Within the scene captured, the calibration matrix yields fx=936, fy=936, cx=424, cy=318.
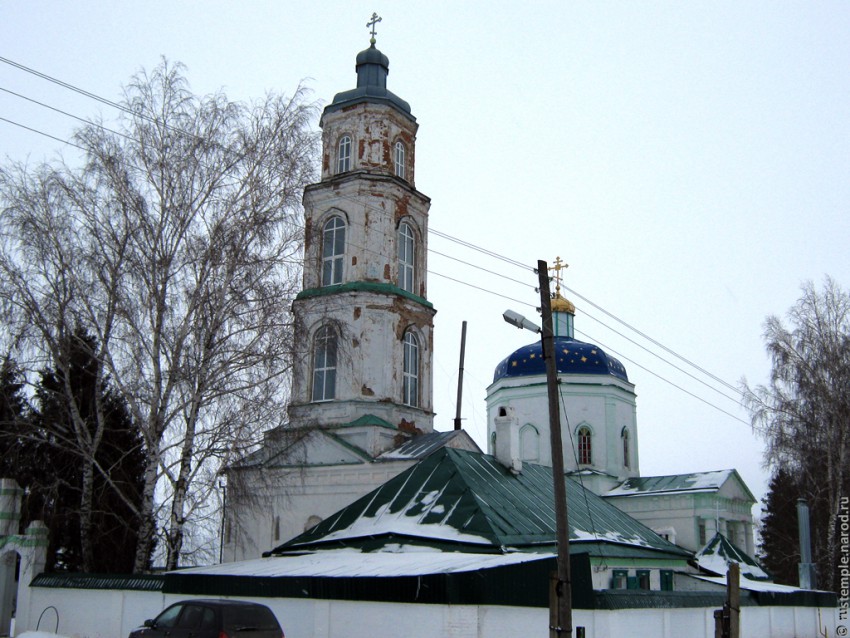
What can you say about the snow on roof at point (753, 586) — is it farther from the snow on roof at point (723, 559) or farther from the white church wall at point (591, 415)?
the white church wall at point (591, 415)

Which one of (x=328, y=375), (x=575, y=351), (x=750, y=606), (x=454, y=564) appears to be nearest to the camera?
(x=454, y=564)

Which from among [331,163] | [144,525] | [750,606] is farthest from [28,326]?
[750,606]

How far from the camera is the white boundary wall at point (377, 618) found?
14641 millimetres


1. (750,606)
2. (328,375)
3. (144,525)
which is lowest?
(750,606)

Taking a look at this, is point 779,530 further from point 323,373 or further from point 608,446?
point 323,373

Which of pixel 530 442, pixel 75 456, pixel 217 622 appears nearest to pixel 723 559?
pixel 530 442

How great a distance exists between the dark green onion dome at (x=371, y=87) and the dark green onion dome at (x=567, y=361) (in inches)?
582

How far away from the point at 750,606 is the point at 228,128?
16893 mm

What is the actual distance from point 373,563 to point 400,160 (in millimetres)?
16309

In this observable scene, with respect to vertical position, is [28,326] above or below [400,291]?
below

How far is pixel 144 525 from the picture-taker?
63.2ft

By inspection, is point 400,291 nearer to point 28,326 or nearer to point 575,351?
point 28,326

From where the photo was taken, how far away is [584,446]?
40.7 meters

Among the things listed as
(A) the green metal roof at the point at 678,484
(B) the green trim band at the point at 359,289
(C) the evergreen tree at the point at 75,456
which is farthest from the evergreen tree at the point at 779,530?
(C) the evergreen tree at the point at 75,456
